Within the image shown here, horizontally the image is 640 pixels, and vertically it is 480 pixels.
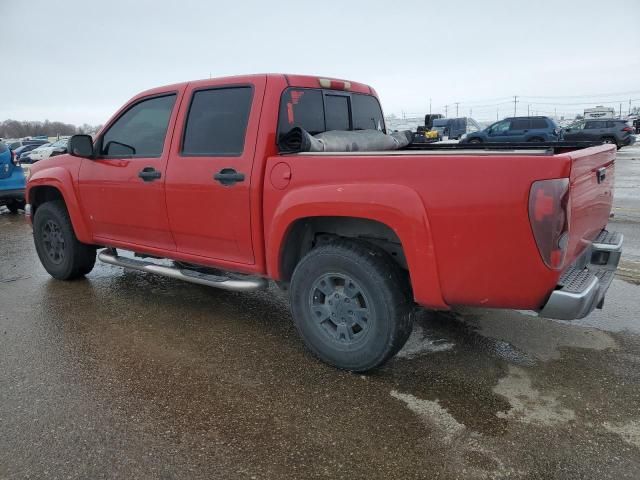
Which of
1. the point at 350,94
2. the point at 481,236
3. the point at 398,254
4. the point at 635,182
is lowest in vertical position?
the point at 635,182

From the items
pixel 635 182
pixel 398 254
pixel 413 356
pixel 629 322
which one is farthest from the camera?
pixel 635 182

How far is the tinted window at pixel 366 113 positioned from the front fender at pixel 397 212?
1.55 metres

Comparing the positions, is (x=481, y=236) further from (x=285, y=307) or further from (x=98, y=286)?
(x=98, y=286)

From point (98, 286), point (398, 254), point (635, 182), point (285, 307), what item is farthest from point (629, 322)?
point (635, 182)

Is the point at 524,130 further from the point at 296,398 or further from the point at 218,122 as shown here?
the point at 296,398

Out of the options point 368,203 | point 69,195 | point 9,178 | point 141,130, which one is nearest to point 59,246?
point 69,195

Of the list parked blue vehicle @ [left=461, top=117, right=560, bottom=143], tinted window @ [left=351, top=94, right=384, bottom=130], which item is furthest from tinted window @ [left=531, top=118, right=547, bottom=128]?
tinted window @ [left=351, top=94, right=384, bottom=130]

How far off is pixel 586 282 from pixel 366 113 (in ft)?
8.28

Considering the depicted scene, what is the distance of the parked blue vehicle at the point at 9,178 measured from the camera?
977cm

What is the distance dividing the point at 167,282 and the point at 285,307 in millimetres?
1564

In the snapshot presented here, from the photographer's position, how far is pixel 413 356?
357 cm

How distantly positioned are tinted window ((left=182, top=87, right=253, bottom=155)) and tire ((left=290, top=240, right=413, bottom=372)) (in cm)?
105

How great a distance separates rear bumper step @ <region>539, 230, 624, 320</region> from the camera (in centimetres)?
260

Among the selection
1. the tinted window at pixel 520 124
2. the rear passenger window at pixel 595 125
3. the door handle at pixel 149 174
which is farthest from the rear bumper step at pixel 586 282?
the rear passenger window at pixel 595 125
